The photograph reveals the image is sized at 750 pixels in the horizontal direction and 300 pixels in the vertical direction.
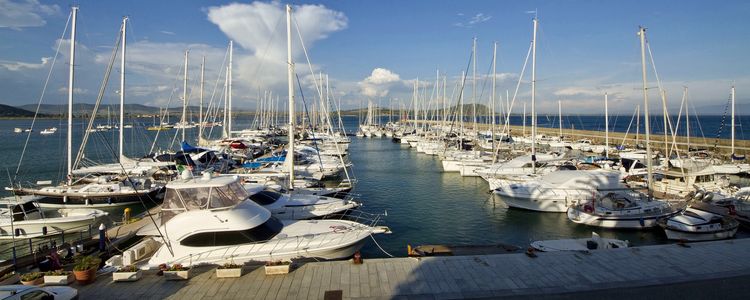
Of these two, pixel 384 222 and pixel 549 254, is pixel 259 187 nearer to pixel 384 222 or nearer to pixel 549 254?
pixel 384 222

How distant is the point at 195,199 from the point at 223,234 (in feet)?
6.42

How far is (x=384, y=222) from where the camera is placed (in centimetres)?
2573

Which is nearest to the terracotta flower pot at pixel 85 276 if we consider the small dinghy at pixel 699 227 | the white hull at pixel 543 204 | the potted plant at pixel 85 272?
the potted plant at pixel 85 272

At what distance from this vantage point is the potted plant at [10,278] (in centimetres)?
1275

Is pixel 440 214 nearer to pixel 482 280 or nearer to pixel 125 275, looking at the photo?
pixel 482 280

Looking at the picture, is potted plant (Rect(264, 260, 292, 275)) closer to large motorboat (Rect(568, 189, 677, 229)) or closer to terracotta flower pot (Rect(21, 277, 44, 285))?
terracotta flower pot (Rect(21, 277, 44, 285))

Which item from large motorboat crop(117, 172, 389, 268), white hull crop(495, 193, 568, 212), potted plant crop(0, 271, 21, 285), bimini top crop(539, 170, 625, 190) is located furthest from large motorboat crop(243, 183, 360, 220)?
bimini top crop(539, 170, 625, 190)

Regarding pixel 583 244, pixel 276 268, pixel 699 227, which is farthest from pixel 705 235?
pixel 276 268

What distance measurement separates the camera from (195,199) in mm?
15586

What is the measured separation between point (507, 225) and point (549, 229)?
2.34m

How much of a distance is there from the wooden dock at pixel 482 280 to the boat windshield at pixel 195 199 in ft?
10.7

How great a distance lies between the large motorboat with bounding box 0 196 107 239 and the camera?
2167 cm

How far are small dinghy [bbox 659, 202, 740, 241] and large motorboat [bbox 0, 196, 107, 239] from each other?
30.2m

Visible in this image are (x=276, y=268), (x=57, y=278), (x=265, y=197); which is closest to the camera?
(x=57, y=278)
